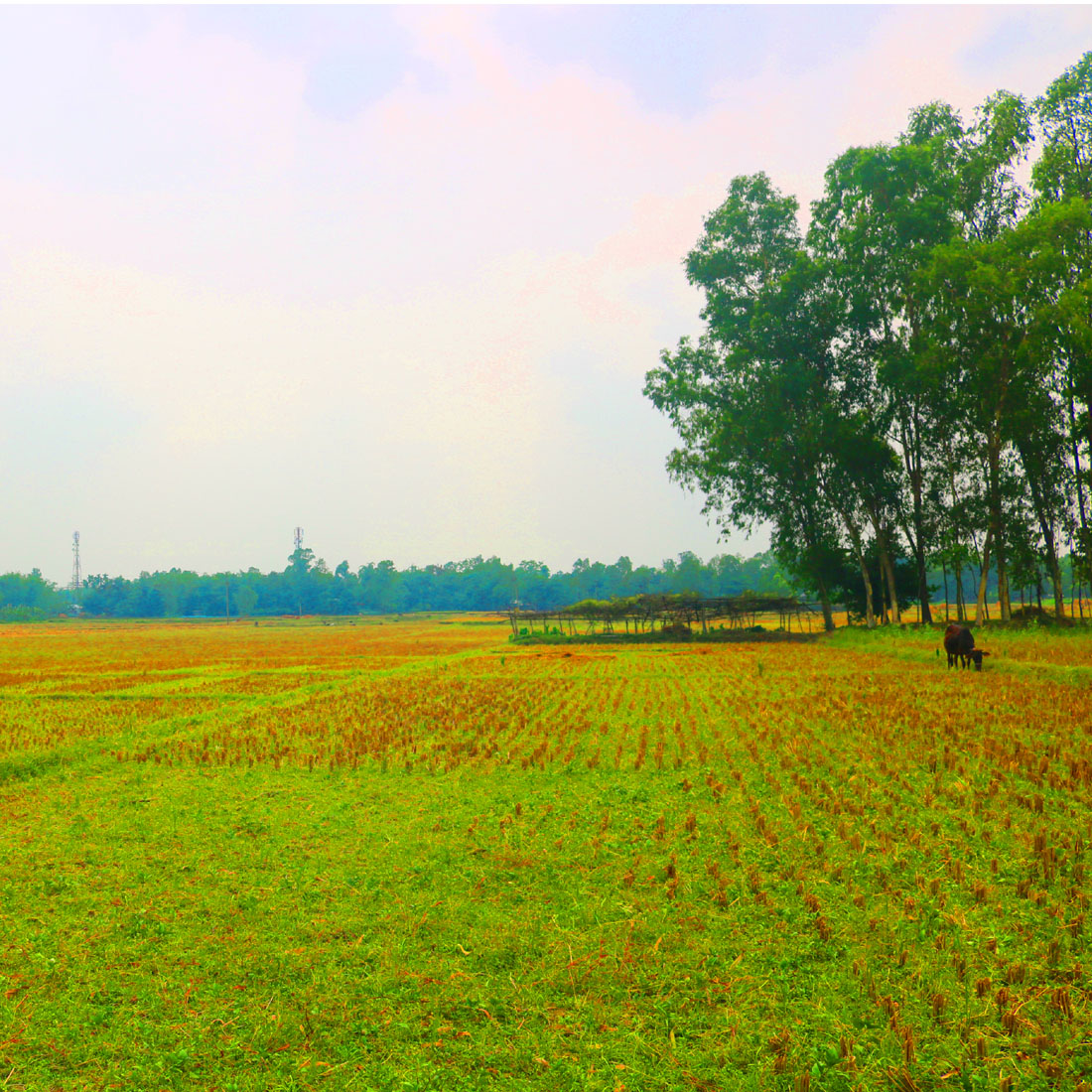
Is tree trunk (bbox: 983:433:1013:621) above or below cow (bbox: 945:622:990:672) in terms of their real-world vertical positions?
above

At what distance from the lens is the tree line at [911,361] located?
2519cm

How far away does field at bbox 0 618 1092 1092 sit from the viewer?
3.85 metres

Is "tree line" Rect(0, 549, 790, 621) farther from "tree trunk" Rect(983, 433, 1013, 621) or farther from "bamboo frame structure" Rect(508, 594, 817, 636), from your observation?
"tree trunk" Rect(983, 433, 1013, 621)

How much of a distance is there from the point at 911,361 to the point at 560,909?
2952cm

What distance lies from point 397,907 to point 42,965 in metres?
2.35

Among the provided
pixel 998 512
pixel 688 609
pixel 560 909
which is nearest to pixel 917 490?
pixel 998 512

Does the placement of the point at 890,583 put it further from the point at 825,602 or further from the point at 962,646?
the point at 962,646

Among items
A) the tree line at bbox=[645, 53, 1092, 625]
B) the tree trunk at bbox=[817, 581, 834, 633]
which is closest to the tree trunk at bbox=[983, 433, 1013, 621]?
the tree line at bbox=[645, 53, 1092, 625]

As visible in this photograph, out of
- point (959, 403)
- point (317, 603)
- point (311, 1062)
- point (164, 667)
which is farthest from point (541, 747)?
point (317, 603)

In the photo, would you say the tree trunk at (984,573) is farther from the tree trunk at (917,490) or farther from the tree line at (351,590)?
the tree line at (351,590)

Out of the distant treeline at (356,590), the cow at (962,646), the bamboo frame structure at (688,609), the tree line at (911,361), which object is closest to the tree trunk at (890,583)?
the tree line at (911,361)

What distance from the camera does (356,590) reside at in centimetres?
16112

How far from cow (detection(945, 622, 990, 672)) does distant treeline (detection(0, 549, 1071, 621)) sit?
121 meters

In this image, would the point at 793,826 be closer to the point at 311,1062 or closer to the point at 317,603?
the point at 311,1062
